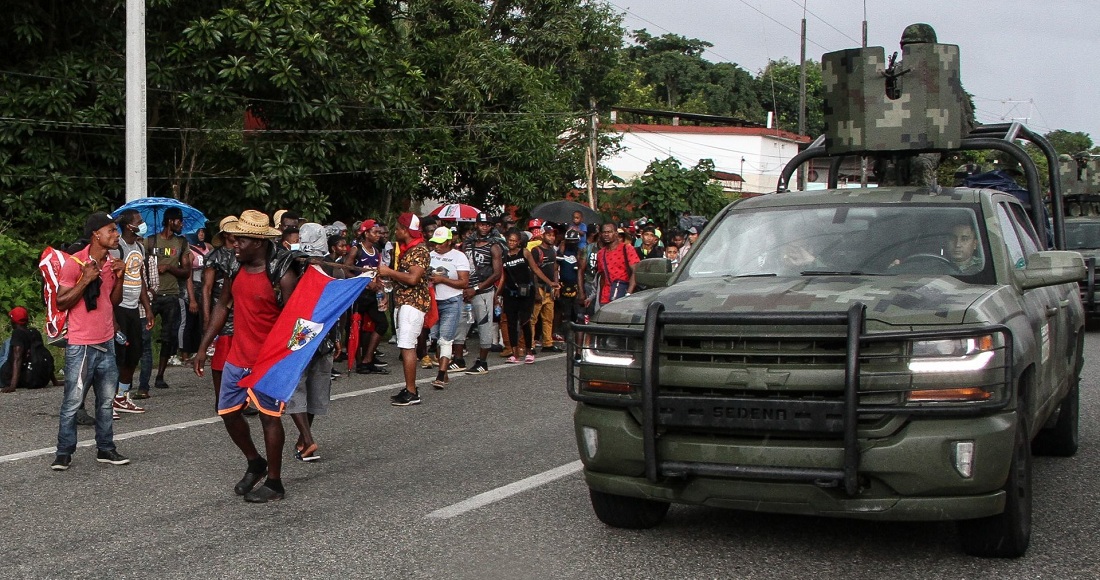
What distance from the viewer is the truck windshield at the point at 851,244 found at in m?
6.46

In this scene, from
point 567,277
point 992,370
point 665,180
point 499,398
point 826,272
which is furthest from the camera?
point 665,180

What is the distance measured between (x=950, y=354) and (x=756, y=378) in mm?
815

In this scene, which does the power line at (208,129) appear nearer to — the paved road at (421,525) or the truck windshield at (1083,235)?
the paved road at (421,525)

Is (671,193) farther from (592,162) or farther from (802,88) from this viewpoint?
(802,88)

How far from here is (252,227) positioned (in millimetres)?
7242

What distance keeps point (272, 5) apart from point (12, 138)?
4302mm

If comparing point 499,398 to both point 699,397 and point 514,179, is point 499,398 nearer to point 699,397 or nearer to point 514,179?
point 699,397

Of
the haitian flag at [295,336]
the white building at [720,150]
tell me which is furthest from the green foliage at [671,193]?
the white building at [720,150]

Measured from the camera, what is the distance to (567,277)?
17594mm

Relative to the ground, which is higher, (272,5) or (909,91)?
(272,5)

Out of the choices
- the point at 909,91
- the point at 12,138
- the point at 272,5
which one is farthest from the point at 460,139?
the point at 909,91

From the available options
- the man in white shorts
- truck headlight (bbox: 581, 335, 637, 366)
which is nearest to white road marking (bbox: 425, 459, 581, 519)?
truck headlight (bbox: 581, 335, 637, 366)

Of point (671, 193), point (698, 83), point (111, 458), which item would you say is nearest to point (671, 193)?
point (671, 193)

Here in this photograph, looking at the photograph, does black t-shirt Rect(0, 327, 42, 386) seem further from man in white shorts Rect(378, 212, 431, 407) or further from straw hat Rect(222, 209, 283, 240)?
straw hat Rect(222, 209, 283, 240)
